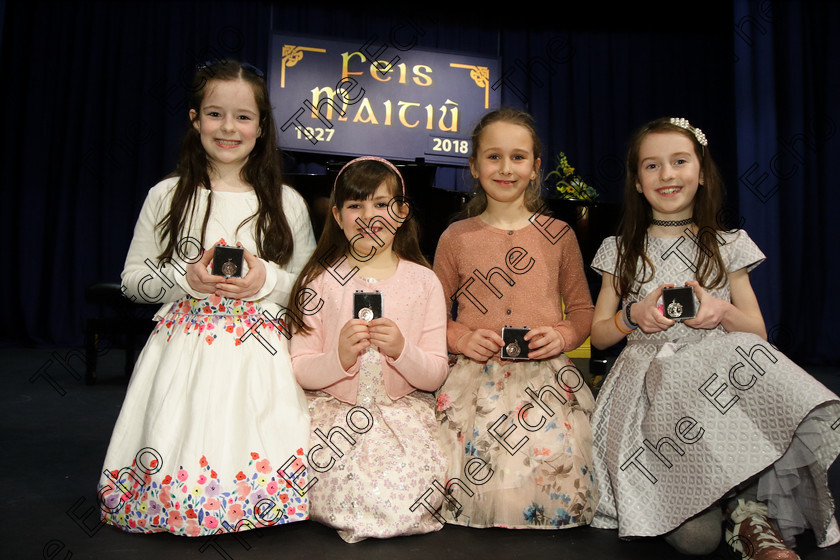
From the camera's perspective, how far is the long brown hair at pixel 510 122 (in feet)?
7.52

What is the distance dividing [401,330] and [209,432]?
65 centimetres

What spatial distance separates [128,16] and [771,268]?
671cm

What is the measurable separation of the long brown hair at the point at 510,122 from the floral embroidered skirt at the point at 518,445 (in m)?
Result: 0.62

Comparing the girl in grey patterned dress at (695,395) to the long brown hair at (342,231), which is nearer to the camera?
the girl in grey patterned dress at (695,395)

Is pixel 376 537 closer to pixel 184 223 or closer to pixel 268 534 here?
pixel 268 534

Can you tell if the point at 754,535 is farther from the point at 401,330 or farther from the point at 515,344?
the point at 401,330

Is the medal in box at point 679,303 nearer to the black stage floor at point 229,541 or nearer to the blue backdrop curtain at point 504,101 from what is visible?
the black stage floor at point 229,541

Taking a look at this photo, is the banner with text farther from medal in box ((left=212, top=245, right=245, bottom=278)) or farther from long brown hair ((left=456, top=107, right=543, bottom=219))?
medal in box ((left=212, top=245, right=245, bottom=278))

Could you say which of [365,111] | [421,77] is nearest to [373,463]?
[365,111]

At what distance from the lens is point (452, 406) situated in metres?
2.07

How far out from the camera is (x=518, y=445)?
6.42 feet

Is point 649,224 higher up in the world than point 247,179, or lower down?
lower down

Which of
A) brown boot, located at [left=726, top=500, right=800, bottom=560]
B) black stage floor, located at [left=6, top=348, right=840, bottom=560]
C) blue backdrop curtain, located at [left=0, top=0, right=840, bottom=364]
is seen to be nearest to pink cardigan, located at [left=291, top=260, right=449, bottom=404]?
black stage floor, located at [left=6, top=348, right=840, bottom=560]

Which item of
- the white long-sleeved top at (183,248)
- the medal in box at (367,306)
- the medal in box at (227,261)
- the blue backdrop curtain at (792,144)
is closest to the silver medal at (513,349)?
the medal in box at (367,306)
